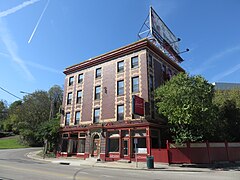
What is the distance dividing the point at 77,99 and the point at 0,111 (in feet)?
216

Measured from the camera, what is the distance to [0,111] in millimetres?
83875

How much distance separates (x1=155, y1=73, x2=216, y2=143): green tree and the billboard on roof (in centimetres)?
980

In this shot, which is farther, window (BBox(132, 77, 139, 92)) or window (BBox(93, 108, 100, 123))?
window (BBox(93, 108, 100, 123))

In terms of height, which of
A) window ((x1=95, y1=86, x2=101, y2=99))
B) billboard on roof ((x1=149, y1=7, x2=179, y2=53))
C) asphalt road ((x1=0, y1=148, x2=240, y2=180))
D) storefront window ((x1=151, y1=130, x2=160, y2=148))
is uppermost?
billboard on roof ((x1=149, y1=7, x2=179, y2=53))

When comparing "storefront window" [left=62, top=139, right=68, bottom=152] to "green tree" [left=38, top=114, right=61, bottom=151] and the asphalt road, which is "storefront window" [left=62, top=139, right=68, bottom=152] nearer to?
"green tree" [left=38, top=114, right=61, bottom=151]

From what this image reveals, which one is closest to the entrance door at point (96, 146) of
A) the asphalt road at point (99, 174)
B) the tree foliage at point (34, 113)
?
the asphalt road at point (99, 174)

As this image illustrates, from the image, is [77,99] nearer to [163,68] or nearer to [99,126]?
[99,126]

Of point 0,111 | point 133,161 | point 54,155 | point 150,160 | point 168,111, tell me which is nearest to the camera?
point 150,160

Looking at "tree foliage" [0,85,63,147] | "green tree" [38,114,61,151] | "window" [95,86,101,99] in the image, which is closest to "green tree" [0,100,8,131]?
"tree foliage" [0,85,63,147]

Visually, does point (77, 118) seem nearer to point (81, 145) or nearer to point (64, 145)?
point (81, 145)

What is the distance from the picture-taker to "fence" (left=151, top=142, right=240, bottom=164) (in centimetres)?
2038

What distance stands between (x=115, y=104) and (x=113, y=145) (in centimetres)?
521

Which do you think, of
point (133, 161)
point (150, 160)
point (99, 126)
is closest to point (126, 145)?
point (133, 161)

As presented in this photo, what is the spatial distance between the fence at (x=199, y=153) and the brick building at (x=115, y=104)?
220 cm
